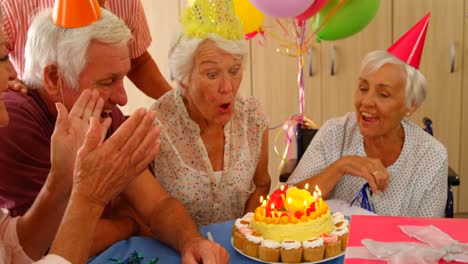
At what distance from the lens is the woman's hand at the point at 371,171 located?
224 centimetres

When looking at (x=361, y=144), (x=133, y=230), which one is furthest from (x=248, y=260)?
(x=361, y=144)

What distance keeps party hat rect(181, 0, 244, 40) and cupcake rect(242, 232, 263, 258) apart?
89cm

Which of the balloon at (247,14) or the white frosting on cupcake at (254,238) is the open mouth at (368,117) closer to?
the white frosting on cupcake at (254,238)

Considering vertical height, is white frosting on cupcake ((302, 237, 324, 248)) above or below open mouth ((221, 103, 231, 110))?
below

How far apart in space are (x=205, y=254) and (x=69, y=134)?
50cm

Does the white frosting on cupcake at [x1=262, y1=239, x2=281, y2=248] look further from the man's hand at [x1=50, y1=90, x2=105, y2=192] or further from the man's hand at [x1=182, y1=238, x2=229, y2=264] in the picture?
the man's hand at [x1=50, y1=90, x2=105, y2=192]

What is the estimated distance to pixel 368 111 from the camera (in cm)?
243

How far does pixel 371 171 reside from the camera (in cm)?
225

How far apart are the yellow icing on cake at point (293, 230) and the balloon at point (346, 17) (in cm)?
185

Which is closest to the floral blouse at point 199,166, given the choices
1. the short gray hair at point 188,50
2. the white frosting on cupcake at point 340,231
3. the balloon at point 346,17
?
the short gray hair at point 188,50

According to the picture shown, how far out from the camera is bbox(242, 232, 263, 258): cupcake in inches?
62.9

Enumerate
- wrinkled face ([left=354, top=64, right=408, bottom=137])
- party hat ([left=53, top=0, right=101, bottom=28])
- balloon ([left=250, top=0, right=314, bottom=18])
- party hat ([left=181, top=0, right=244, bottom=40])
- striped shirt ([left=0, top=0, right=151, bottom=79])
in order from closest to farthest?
party hat ([left=53, top=0, right=101, bottom=28]) < striped shirt ([left=0, top=0, right=151, bottom=79]) < party hat ([left=181, top=0, right=244, bottom=40]) < wrinkled face ([left=354, top=64, right=408, bottom=137]) < balloon ([left=250, top=0, right=314, bottom=18])

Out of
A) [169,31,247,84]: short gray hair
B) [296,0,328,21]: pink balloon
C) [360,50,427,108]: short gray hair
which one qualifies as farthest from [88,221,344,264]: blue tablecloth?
[296,0,328,21]: pink balloon

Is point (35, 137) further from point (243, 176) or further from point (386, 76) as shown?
point (386, 76)
